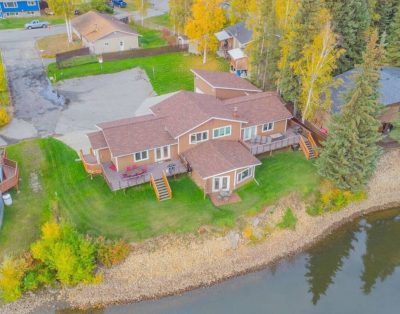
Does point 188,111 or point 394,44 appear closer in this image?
point 188,111

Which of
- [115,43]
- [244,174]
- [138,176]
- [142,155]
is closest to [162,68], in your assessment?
[115,43]

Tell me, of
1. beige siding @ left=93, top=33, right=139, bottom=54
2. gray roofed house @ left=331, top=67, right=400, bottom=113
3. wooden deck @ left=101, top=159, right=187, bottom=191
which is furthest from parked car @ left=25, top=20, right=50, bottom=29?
gray roofed house @ left=331, top=67, right=400, bottom=113

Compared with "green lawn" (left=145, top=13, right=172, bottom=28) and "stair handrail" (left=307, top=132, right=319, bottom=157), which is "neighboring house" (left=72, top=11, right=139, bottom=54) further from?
"stair handrail" (left=307, top=132, right=319, bottom=157)

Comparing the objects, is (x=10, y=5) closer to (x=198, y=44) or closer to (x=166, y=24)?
(x=166, y=24)

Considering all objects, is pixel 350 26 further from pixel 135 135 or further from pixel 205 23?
pixel 135 135

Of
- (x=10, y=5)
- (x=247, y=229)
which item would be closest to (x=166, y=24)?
(x=10, y=5)

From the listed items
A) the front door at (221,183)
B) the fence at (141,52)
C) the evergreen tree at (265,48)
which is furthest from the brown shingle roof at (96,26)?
the front door at (221,183)
